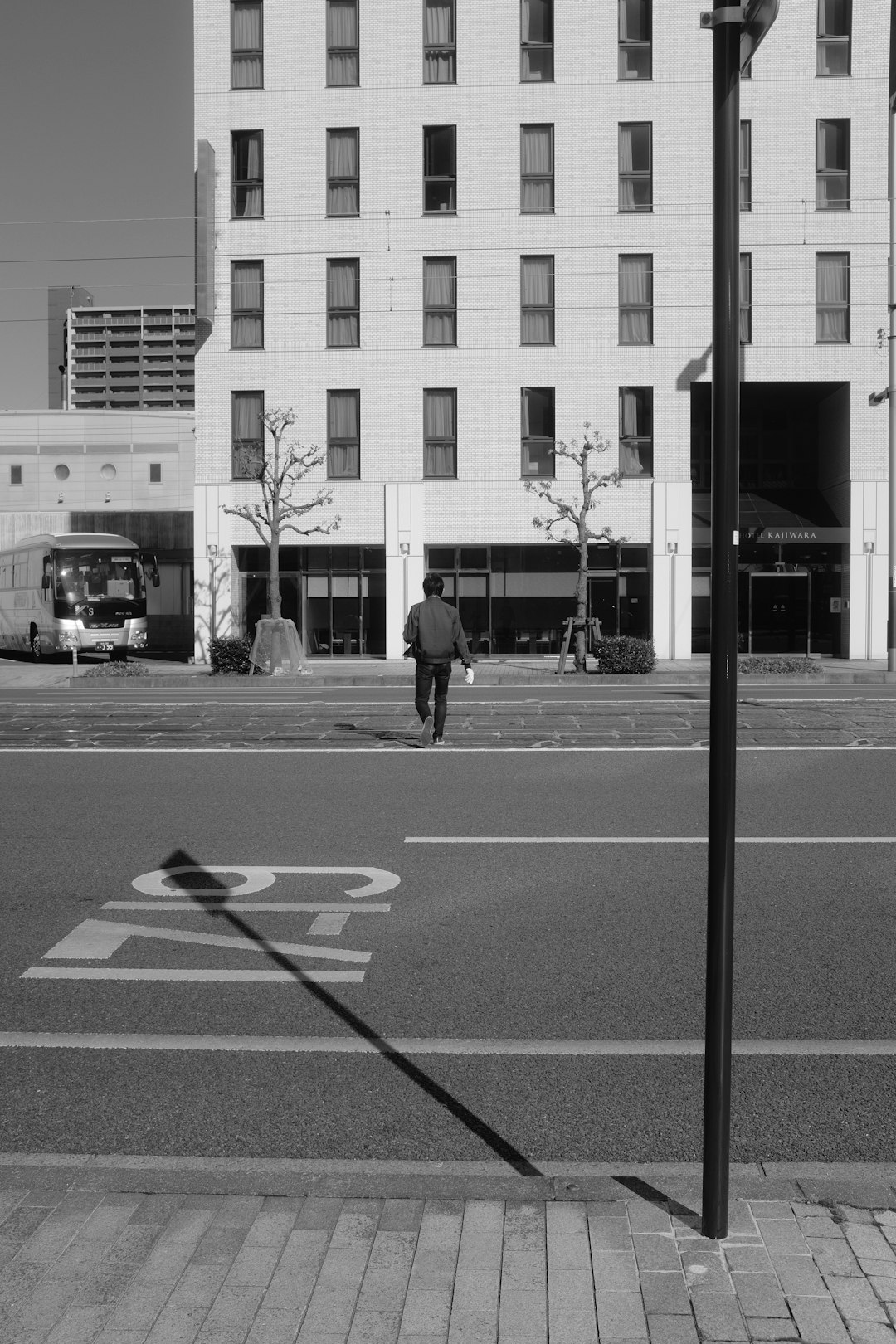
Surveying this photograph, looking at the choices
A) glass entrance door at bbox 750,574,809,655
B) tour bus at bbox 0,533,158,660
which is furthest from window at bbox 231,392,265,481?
glass entrance door at bbox 750,574,809,655

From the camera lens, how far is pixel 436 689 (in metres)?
14.1

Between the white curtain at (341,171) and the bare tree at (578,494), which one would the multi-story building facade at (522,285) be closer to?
the white curtain at (341,171)

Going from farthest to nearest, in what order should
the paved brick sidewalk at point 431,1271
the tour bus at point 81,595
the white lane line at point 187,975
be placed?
the tour bus at point 81,595, the white lane line at point 187,975, the paved brick sidewalk at point 431,1271

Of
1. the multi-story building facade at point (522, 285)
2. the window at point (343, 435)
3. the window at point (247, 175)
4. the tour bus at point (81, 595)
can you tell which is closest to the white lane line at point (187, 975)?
the multi-story building facade at point (522, 285)

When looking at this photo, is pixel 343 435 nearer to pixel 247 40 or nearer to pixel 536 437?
pixel 536 437

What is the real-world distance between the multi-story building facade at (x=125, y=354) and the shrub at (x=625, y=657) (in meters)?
157

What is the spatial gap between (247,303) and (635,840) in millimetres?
27891

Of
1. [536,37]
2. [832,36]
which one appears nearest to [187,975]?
[536,37]

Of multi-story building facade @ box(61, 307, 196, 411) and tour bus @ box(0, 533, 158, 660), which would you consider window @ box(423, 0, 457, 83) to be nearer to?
tour bus @ box(0, 533, 158, 660)

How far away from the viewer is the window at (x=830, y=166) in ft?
109

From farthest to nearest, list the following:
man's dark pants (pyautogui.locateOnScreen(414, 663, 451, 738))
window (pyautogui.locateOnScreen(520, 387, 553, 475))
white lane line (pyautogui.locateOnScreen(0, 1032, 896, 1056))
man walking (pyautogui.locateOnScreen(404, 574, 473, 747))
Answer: window (pyautogui.locateOnScreen(520, 387, 553, 475)), man's dark pants (pyautogui.locateOnScreen(414, 663, 451, 738)), man walking (pyautogui.locateOnScreen(404, 574, 473, 747)), white lane line (pyautogui.locateOnScreen(0, 1032, 896, 1056))

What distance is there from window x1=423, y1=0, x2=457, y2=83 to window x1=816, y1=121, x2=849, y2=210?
29.8 ft

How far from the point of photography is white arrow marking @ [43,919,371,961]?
636 cm

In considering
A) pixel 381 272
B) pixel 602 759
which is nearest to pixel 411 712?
pixel 602 759
